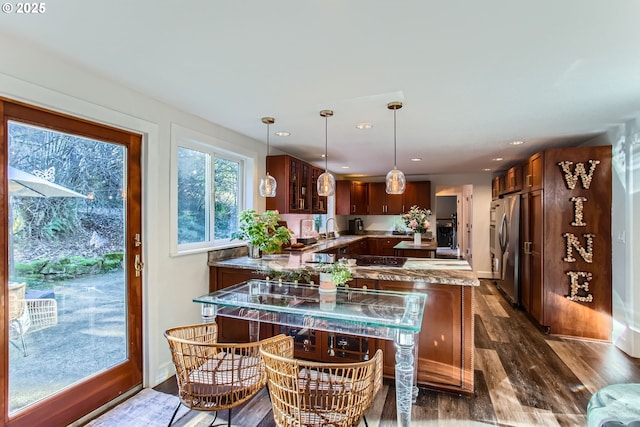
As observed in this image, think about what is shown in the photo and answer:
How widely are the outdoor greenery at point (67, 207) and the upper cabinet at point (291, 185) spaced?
75.0 inches

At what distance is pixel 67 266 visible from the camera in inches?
81.6

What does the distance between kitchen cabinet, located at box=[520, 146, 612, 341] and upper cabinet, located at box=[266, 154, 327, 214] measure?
296cm

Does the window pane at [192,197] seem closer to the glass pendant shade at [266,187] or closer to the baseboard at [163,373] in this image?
the glass pendant shade at [266,187]

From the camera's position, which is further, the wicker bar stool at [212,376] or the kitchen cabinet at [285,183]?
the kitchen cabinet at [285,183]

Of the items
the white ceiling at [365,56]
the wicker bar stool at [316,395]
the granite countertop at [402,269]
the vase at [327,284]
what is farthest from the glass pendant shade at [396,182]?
the wicker bar stool at [316,395]

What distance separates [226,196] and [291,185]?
901 mm

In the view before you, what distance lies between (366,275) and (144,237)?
1799 mm

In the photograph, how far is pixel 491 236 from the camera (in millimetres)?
6621

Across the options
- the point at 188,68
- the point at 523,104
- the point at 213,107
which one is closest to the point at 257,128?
the point at 213,107

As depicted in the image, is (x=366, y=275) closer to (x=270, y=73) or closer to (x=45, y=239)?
(x=270, y=73)

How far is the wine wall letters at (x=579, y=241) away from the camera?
11.8 feet

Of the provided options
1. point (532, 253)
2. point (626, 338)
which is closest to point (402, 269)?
point (532, 253)

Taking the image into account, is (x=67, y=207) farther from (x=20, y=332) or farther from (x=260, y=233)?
(x=260, y=233)

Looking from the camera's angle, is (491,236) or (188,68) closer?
(188,68)
